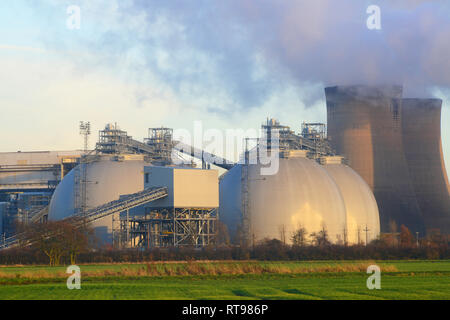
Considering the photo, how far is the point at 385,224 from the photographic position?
10512 cm

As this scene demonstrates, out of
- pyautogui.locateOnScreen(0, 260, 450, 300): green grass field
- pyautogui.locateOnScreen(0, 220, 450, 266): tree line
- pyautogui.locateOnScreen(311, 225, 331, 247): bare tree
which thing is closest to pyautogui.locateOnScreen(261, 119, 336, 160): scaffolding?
pyautogui.locateOnScreen(311, 225, 331, 247): bare tree

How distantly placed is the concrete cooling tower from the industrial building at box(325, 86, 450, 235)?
17.5 meters

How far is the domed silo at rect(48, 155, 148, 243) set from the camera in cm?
8094

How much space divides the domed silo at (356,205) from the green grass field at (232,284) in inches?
1837

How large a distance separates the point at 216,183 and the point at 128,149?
17.7 meters

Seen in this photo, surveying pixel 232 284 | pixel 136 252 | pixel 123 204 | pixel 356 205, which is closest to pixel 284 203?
pixel 356 205

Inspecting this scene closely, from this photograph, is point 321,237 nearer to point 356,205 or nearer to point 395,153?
point 356,205

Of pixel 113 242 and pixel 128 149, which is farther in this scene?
pixel 128 149

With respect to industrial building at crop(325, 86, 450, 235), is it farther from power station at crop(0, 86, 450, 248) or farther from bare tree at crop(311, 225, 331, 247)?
bare tree at crop(311, 225, 331, 247)
